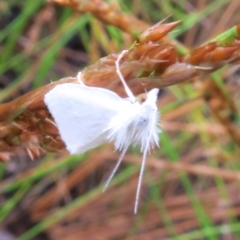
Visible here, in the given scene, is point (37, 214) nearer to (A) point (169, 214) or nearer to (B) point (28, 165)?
(B) point (28, 165)

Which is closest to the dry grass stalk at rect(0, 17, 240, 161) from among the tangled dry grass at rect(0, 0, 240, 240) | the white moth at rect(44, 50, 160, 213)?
the white moth at rect(44, 50, 160, 213)

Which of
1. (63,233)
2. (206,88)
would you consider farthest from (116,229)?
(206,88)

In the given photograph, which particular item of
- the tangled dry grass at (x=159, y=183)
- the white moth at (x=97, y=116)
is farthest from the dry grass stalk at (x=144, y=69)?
the tangled dry grass at (x=159, y=183)

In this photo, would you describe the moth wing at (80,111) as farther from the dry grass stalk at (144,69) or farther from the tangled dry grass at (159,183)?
the tangled dry grass at (159,183)

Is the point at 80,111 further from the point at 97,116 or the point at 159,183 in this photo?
the point at 159,183

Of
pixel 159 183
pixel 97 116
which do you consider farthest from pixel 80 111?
pixel 159 183

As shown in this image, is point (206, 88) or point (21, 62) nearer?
point (206, 88)

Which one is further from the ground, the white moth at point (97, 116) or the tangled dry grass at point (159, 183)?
the white moth at point (97, 116)

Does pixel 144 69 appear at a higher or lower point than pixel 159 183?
higher
